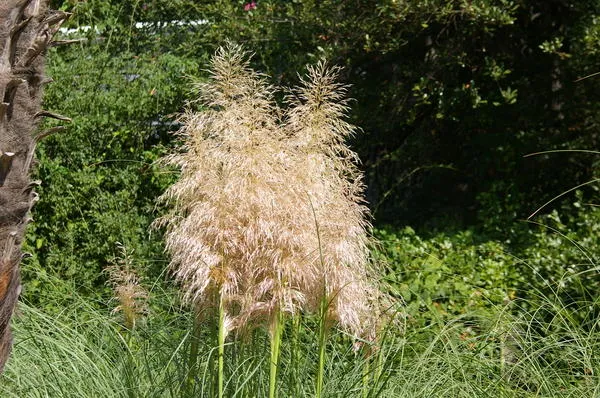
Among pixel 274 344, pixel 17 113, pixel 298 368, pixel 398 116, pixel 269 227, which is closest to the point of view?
pixel 17 113

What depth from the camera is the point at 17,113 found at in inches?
101

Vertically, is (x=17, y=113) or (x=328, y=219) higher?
(x=17, y=113)

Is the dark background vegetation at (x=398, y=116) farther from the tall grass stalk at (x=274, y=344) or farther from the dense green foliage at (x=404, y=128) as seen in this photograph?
the tall grass stalk at (x=274, y=344)

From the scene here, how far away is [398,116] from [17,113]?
19.2 ft

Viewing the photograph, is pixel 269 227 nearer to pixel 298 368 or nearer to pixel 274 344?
pixel 274 344

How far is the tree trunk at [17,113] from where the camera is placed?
2.51m

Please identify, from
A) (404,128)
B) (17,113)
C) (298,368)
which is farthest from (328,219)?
(404,128)

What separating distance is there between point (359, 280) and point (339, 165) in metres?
0.43

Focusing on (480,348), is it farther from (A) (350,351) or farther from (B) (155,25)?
(B) (155,25)

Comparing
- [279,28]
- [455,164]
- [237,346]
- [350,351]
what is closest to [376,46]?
[279,28]

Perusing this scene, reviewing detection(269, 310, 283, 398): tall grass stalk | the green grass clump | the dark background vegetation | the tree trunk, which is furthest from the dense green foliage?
the tree trunk

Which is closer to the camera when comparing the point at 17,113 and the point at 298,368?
the point at 17,113

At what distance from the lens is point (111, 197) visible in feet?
23.2

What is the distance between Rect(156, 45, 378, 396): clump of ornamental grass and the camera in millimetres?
3377
